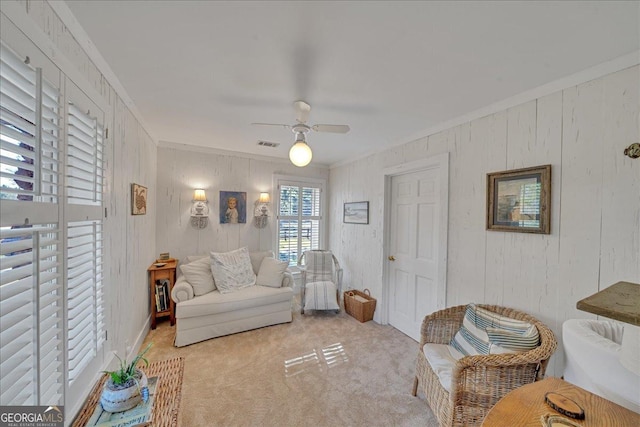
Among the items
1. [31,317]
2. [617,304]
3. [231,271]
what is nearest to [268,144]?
[231,271]

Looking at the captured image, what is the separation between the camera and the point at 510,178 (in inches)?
77.2

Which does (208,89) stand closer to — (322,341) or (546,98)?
(546,98)

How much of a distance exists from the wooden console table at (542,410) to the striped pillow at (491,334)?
488mm

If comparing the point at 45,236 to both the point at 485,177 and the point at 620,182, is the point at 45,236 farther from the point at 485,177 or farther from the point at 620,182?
the point at 620,182

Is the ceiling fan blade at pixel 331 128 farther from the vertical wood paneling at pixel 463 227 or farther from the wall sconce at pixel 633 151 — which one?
the wall sconce at pixel 633 151

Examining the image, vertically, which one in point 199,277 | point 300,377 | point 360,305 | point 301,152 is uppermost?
point 301,152

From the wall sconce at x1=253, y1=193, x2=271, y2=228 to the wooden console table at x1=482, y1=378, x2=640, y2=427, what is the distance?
3.59m

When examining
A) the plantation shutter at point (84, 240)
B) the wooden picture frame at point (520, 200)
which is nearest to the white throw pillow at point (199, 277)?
the plantation shutter at point (84, 240)

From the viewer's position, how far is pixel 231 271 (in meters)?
3.17

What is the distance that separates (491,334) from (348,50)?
79.5 inches

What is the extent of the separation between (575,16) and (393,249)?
2.58 meters

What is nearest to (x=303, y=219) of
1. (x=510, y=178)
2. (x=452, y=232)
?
(x=452, y=232)

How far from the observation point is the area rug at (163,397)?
117cm

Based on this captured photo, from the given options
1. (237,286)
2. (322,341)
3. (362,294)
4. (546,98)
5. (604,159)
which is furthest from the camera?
(362,294)
